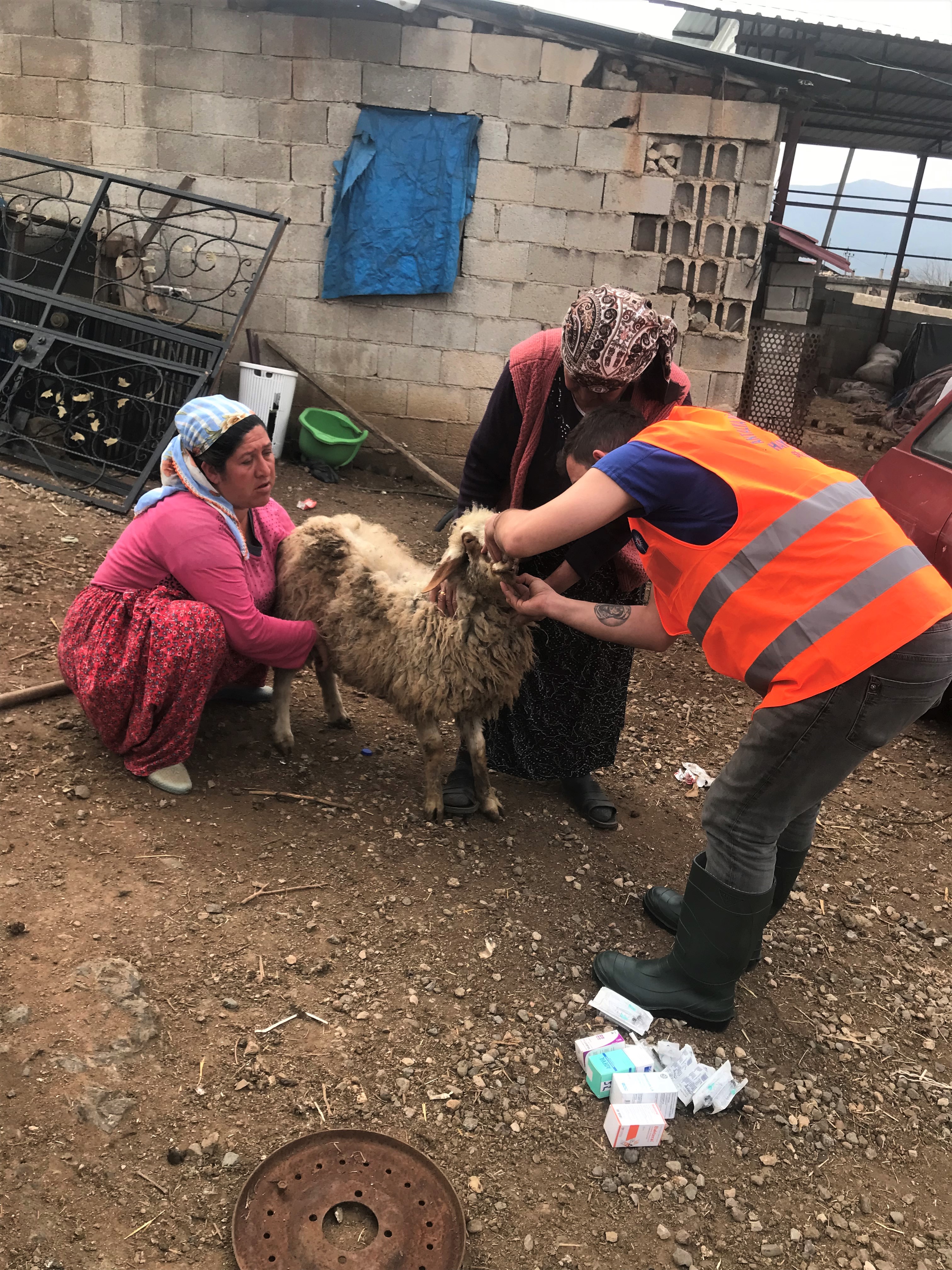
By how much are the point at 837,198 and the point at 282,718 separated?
16938mm

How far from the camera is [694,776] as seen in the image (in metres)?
4.31

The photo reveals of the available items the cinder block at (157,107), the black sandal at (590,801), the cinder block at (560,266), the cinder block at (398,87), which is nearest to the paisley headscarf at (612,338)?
the black sandal at (590,801)

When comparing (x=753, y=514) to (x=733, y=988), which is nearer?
(x=753, y=514)

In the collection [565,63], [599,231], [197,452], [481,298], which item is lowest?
[197,452]

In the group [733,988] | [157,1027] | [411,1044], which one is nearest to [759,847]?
[733,988]

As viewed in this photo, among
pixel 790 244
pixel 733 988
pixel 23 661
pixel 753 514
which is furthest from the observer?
pixel 790 244

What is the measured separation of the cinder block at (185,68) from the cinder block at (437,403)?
119 inches

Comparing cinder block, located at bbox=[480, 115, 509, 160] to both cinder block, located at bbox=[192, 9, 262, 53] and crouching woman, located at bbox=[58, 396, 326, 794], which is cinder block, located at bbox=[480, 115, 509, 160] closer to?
cinder block, located at bbox=[192, 9, 262, 53]

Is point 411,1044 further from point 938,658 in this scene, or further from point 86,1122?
point 938,658

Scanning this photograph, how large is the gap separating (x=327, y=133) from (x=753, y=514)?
708 centimetres

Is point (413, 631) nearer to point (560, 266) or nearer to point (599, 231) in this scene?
point (560, 266)

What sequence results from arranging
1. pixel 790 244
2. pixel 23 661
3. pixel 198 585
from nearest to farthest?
pixel 198 585 < pixel 23 661 < pixel 790 244

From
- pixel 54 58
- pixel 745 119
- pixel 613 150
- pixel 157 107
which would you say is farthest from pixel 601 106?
pixel 54 58

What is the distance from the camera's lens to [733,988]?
269 cm
